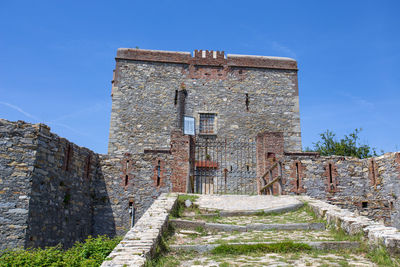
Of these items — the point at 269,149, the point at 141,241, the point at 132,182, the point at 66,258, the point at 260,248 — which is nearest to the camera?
the point at 141,241

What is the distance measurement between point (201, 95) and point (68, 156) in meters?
9.28

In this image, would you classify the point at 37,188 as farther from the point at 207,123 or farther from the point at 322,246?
the point at 207,123

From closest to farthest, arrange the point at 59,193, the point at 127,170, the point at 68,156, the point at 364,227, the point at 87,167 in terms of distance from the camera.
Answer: the point at 364,227 → the point at 59,193 → the point at 68,156 → the point at 87,167 → the point at 127,170

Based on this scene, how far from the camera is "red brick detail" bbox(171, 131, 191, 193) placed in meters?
13.3

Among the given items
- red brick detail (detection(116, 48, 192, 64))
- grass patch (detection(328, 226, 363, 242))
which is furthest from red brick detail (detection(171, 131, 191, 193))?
red brick detail (detection(116, 48, 192, 64))

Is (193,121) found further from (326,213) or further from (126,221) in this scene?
(326,213)

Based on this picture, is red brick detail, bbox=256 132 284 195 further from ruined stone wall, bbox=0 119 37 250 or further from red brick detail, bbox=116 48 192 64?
red brick detail, bbox=116 48 192 64

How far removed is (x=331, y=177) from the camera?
45.3 ft

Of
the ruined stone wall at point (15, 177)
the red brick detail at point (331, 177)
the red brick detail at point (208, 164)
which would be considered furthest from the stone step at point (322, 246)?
the red brick detail at point (208, 164)

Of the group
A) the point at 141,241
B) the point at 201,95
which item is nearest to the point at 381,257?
the point at 141,241

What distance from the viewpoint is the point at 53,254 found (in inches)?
289

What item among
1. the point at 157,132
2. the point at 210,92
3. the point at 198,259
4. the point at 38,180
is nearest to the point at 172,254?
the point at 198,259

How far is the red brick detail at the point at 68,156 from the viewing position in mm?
11672

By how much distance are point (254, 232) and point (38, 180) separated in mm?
5868
